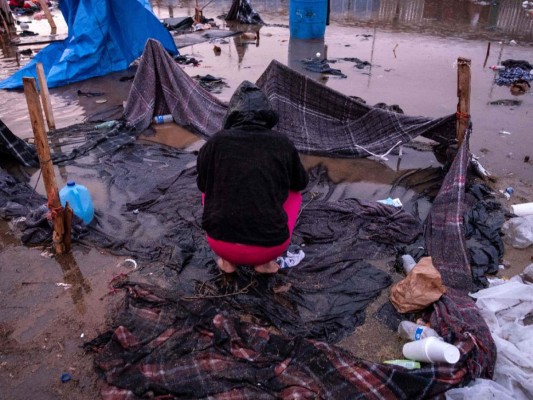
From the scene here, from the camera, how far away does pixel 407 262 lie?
11.1 ft

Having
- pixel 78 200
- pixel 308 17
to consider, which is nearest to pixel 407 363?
pixel 78 200

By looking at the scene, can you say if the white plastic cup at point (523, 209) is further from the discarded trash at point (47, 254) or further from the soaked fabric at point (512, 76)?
the soaked fabric at point (512, 76)

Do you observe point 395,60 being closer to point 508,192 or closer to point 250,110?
point 508,192

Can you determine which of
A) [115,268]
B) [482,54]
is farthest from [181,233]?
[482,54]

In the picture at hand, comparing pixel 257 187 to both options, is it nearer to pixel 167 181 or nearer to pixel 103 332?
pixel 103 332

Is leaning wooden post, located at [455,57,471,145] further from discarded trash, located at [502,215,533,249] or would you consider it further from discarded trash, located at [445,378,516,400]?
discarded trash, located at [445,378,516,400]

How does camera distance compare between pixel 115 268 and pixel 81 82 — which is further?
pixel 81 82

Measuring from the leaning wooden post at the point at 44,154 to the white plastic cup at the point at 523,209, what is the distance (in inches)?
162

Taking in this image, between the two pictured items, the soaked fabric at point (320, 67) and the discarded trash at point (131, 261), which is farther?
the soaked fabric at point (320, 67)

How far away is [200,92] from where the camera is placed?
6.00 metres

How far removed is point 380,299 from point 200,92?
4.08 meters

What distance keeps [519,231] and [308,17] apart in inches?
383

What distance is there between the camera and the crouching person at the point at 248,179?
271 cm

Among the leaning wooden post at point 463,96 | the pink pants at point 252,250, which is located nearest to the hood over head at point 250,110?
the pink pants at point 252,250
